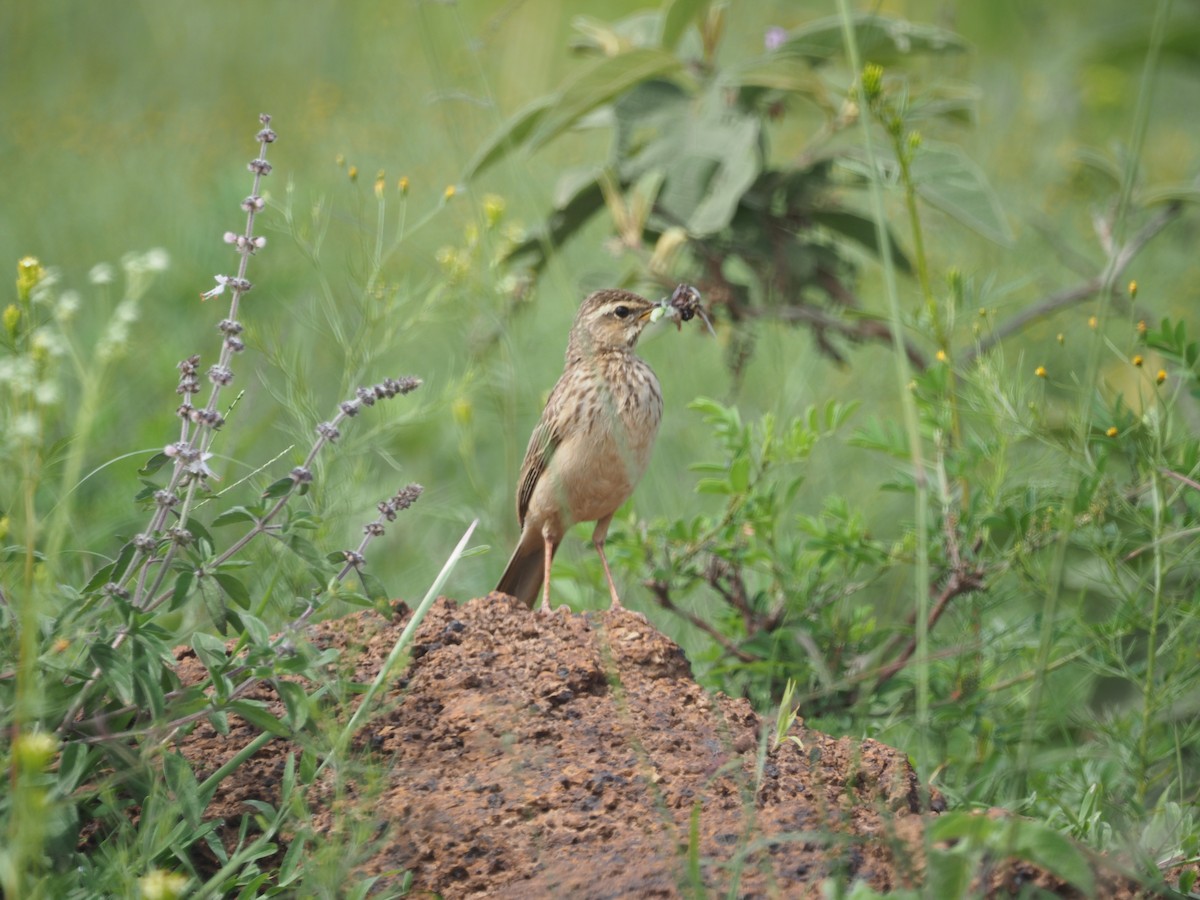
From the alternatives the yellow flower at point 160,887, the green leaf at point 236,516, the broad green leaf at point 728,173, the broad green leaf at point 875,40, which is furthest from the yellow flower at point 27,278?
the broad green leaf at point 875,40

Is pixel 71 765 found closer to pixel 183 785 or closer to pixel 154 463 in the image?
pixel 183 785

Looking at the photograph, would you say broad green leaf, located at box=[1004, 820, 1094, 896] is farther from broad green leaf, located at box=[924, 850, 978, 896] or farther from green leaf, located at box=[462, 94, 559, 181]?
green leaf, located at box=[462, 94, 559, 181]

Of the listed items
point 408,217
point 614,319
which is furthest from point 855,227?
point 408,217

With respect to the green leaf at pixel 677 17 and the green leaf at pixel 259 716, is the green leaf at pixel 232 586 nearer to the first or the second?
the green leaf at pixel 259 716

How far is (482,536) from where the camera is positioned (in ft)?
16.9

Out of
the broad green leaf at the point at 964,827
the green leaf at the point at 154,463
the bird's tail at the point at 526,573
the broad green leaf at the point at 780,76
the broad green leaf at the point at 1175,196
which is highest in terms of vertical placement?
the broad green leaf at the point at 780,76

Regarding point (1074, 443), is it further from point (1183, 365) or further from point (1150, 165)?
point (1150, 165)

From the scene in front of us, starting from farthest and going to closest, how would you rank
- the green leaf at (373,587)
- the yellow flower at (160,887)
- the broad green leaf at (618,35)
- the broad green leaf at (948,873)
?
the broad green leaf at (618,35) < the green leaf at (373,587) < the broad green leaf at (948,873) < the yellow flower at (160,887)

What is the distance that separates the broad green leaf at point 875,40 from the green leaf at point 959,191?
355 mm

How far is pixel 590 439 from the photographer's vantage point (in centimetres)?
400

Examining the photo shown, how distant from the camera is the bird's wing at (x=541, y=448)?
4.21 m

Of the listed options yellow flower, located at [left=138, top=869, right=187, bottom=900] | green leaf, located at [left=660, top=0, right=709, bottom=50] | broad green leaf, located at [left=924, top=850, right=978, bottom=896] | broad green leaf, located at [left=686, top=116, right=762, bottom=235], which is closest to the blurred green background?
green leaf, located at [left=660, top=0, right=709, bottom=50]

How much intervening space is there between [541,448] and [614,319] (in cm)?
50

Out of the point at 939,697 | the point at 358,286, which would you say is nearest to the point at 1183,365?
the point at 939,697
